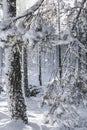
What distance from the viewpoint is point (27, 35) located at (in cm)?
775

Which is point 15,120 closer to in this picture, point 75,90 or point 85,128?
point 85,128

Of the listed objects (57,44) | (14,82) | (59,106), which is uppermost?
(57,44)

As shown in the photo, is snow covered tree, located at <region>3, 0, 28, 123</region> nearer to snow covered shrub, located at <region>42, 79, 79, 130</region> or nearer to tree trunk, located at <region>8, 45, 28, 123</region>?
tree trunk, located at <region>8, 45, 28, 123</region>

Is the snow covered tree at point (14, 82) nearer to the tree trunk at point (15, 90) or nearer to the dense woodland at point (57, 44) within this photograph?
the tree trunk at point (15, 90)

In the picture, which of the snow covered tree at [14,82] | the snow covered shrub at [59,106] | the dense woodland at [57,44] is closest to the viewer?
the dense woodland at [57,44]

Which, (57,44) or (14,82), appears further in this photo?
(14,82)

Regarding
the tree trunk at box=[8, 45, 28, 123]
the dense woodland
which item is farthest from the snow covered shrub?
the tree trunk at box=[8, 45, 28, 123]

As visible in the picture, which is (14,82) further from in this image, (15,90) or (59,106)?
(59,106)

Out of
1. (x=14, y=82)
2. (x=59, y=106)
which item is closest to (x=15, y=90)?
(x=14, y=82)

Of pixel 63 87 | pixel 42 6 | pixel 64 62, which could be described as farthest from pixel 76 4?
pixel 63 87

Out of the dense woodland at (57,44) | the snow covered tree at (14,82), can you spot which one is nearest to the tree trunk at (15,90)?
the snow covered tree at (14,82)

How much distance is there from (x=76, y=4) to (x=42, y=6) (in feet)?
3.31

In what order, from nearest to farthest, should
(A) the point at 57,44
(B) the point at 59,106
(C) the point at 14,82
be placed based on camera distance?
(A) the point at 57,44
(B) the point at 59,106
(C) the point at 14,82

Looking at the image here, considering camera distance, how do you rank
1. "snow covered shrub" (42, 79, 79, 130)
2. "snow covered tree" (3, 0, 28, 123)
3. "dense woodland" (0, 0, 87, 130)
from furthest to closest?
"snow covered tree" (3, 0, 28, 123) < "snow covered shrub" (42, 79, 79, 130) < "dense woodland" (0, 0, 87, 130)
